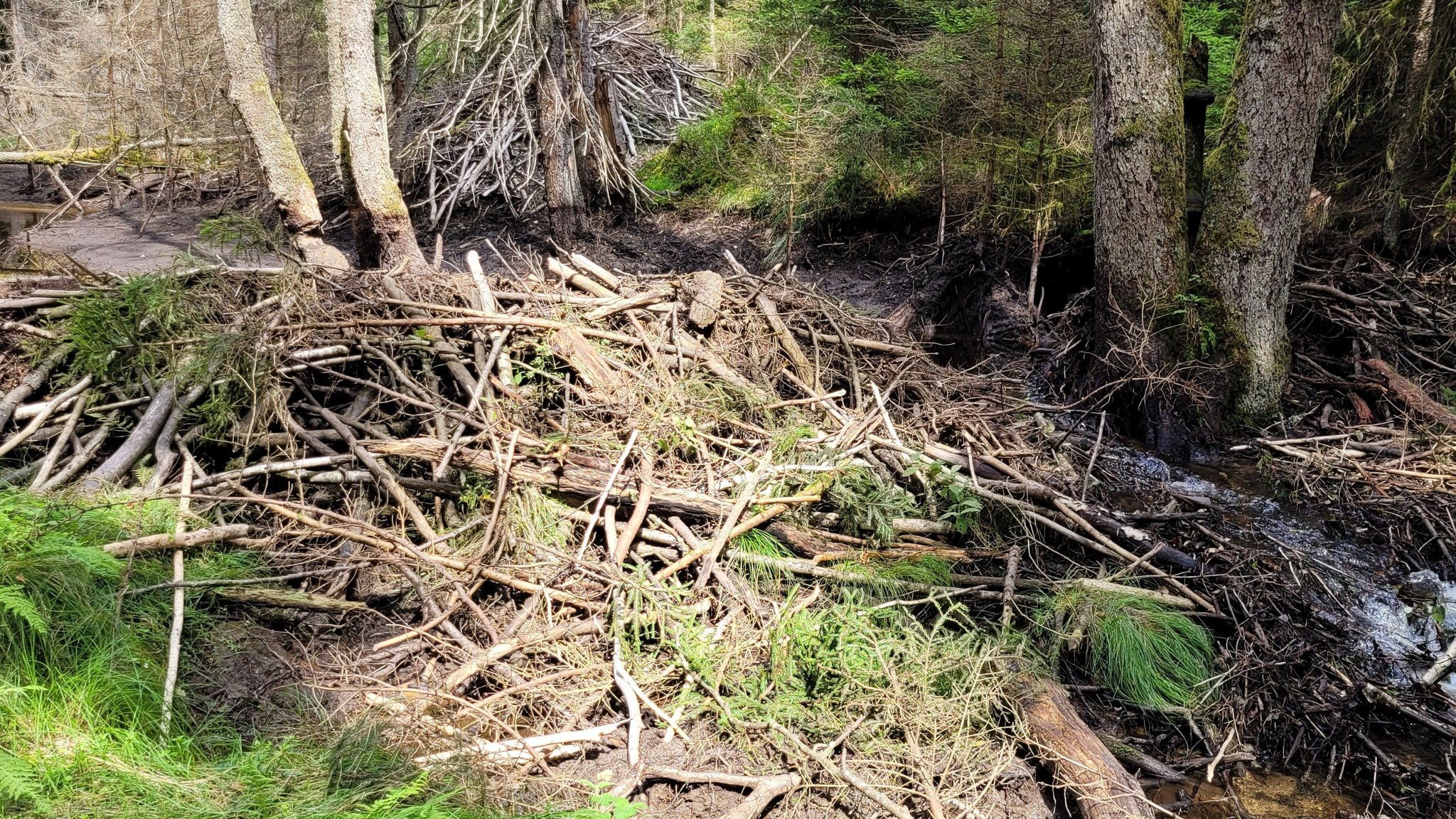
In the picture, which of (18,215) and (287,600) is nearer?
(287,600)

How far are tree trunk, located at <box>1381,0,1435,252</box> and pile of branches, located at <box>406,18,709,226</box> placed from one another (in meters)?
8.30

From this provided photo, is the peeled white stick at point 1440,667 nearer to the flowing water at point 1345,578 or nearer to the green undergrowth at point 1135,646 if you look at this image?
the flowing water at point 1345,578

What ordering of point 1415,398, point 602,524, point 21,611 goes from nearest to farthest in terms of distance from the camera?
point 21,611
point 602,524
point 1415,398

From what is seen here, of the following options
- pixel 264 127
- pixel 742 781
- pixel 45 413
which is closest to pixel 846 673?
pixel 742 781

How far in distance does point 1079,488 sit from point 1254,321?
8.57 feet

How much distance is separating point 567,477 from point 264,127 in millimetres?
4947

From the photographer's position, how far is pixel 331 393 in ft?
16.1

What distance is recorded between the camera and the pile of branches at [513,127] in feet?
33.6

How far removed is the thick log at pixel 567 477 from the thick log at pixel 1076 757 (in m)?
1.70

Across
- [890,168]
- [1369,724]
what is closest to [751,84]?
[890,168]

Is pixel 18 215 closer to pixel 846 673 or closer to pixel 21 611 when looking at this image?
pixel 21 611

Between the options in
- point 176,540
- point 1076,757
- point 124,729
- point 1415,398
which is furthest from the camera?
point 1415,398

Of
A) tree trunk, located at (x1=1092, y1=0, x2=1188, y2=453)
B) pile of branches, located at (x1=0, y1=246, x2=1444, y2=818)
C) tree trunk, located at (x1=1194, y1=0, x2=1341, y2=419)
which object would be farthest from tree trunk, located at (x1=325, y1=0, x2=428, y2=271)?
tree trunk, located at (x1=1194, y1=0, x2=1341, y2=419)

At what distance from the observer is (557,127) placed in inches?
392
